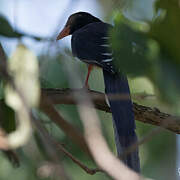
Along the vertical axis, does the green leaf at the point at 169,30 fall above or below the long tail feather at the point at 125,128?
above

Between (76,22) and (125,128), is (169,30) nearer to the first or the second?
(125,128)

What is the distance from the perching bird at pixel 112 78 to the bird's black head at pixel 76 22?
2.75ft

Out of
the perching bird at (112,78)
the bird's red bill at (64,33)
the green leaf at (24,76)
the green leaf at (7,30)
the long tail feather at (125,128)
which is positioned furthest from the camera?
the bird's red bill at (64,33)

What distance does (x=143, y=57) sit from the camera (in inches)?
75.6

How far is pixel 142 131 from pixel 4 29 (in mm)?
3068

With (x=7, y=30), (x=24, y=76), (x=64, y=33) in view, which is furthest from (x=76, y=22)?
(x=24, y=76)

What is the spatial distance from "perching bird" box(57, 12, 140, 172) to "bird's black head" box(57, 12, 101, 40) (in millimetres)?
838

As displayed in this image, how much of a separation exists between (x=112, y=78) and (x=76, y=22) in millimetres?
2362

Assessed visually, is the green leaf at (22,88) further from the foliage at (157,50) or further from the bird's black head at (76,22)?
the bird's black head at (76,22)

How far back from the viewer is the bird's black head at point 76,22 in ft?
18.4

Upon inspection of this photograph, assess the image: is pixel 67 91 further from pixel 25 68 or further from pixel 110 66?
pixel 25 68

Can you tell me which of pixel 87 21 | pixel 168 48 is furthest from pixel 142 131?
pixel 168 48

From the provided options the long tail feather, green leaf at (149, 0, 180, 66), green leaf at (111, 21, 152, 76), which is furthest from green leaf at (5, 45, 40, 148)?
the long tail feather

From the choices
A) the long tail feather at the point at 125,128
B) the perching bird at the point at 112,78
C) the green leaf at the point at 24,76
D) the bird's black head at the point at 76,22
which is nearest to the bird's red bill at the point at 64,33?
the bird's black head at the point at 76,22
